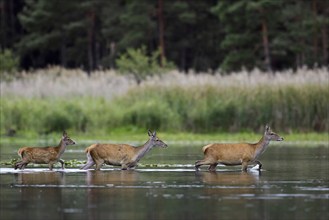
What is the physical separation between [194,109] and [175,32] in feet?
121

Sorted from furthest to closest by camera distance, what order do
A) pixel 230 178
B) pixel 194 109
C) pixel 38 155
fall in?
pixel 194 109, pixel 38 155, pixel 230 178

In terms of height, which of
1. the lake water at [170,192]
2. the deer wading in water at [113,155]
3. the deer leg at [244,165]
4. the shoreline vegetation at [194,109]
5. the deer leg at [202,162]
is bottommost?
the lake water at [170,192]

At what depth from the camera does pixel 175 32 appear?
7369cm

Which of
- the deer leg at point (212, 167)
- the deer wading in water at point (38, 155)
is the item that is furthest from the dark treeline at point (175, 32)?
the deer wading in water at point (38, 155)

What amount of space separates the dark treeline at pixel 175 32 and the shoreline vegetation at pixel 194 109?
2361 centimetres

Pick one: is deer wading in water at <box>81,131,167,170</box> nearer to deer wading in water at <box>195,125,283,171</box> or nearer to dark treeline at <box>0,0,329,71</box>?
deer wading in water at <box>195,125,283,171</box>

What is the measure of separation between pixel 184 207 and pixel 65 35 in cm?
6005

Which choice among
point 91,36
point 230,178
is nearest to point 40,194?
point 230,178

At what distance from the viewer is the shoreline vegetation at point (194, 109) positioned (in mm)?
35844

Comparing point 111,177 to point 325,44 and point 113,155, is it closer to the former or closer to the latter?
point 113,155

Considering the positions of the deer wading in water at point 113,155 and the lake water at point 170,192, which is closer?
the lake water at point 170,192

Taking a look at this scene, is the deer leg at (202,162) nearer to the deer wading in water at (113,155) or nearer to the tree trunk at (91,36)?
the deer wading in water at (113,155)

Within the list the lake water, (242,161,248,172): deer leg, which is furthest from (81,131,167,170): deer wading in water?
(242,161,248,172): deer leg

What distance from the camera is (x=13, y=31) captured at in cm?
7869
